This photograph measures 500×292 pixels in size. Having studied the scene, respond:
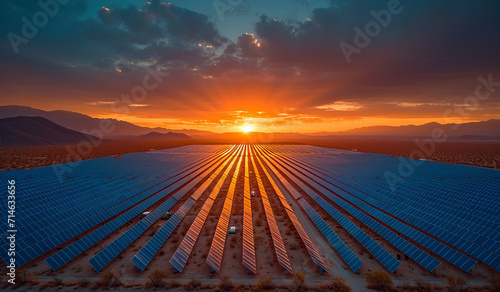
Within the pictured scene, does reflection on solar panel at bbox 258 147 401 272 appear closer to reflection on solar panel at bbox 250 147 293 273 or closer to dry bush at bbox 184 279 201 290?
reflection on solar panel at bbox 250 147 293 273

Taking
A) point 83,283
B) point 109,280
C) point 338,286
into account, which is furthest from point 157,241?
point 338,286

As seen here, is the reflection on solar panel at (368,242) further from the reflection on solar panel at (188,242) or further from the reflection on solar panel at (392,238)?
the reflection on solar panel at (188,242)

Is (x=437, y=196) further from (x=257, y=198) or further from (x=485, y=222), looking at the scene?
(x=257, y=198)

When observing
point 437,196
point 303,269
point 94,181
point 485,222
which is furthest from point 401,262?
point 94,181

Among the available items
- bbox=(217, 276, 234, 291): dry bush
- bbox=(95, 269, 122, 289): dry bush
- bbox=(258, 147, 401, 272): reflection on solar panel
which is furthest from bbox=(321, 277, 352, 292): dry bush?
bbox=(95, 269, 122, 289): dry bush

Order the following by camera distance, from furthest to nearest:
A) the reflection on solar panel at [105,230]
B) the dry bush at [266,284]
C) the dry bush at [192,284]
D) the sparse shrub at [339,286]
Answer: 1. the reflection on solar panel at [105,230]
2. the dry bush at [192,284]
3. the dry bush at [266,284]
4. the sparse shrub at [339,286]

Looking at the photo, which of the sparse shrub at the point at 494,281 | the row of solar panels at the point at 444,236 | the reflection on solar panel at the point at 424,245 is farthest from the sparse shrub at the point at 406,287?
the row of solar panels at the point at 444,236
